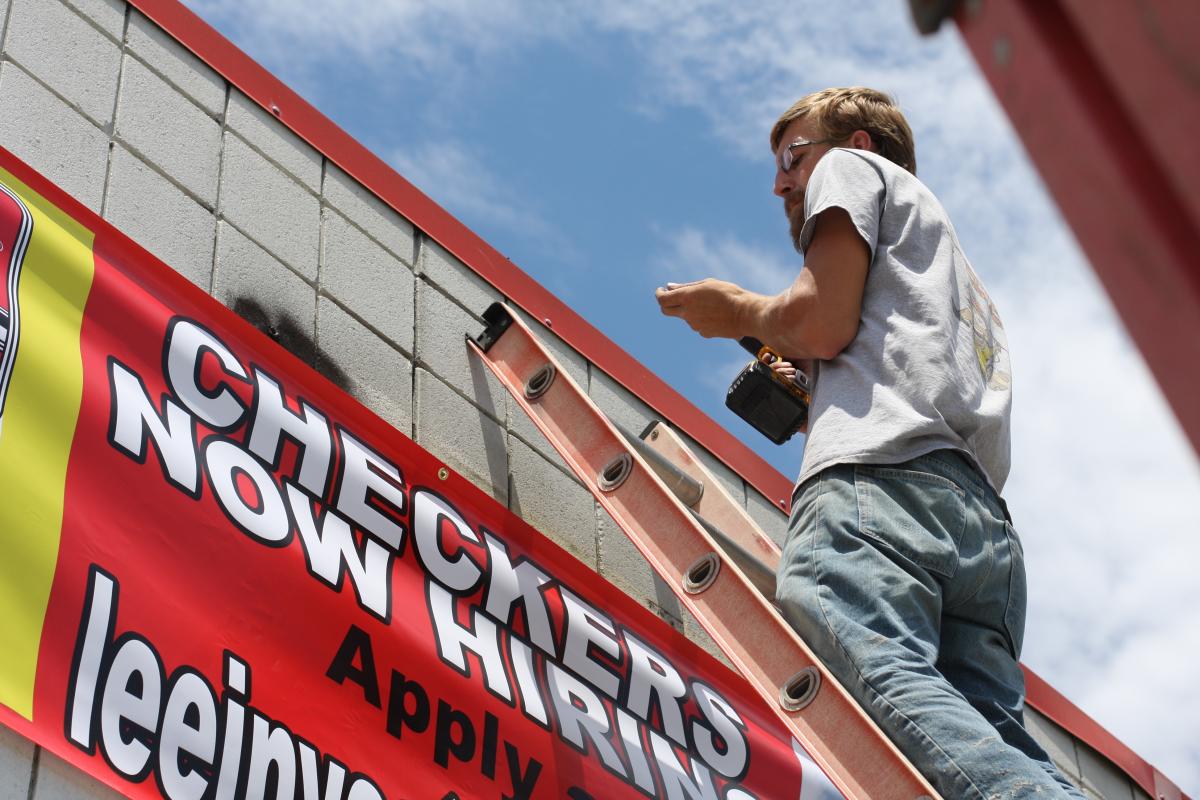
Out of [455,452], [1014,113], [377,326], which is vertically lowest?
[1014,113]

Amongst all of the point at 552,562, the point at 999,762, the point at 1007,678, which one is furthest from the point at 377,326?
the point at 999,762

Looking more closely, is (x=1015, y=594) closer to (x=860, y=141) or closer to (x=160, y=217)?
(x=860, y=141)

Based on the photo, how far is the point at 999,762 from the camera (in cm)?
224

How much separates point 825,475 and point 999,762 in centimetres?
65

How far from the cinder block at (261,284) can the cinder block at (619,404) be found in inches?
45.7

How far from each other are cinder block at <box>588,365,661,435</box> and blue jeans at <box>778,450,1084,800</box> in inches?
74.8

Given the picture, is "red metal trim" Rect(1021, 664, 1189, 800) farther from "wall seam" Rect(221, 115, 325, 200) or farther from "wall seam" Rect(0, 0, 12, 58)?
"wall seam" Rect(0, 0, 12, 58)

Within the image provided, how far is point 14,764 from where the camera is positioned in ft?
7.93

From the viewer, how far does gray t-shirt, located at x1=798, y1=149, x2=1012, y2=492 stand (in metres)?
2.68

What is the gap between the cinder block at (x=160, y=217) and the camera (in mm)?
3357

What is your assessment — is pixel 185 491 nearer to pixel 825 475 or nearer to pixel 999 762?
pixel 825 475

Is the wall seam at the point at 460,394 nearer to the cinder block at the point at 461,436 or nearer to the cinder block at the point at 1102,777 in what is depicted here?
the cinder block at the point at 461,436

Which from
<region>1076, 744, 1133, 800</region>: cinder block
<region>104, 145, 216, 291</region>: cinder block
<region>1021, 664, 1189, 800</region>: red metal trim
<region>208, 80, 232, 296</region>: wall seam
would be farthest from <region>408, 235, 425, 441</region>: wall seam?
<region>1076, 744, 1133, 800</region>: cinder block

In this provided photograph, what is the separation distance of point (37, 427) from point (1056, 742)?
4.18 metres
